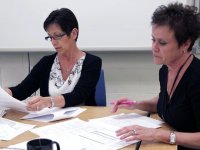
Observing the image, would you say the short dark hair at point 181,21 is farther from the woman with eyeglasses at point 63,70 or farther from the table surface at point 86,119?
the woman with eyeglasses at point 63,70

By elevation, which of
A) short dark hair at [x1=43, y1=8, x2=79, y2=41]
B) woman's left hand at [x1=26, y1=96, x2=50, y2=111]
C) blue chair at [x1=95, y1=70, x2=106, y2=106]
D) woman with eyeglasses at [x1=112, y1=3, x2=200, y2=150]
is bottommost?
blue chair at [x1=95, y1=70, x2=106, y2=106]

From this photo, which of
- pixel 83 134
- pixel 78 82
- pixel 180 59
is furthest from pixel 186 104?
pixel 78 82

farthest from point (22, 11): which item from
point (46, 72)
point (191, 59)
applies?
point (191, 59)

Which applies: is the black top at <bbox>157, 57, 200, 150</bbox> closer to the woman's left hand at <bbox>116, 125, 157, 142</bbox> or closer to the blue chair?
the woman's left hand at <bbox>116, 125, 157, 142</bbox>

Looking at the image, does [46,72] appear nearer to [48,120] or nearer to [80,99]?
[80,99]

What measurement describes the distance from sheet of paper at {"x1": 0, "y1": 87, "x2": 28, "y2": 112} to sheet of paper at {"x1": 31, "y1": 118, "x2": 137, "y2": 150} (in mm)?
222

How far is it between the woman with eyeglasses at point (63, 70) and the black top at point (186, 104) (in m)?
0.64

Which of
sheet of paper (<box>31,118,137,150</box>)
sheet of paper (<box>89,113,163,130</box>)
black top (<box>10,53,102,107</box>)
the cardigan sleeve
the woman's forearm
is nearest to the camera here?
sheet of paper (<box>31,118,137,150</box>)

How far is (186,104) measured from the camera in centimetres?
142

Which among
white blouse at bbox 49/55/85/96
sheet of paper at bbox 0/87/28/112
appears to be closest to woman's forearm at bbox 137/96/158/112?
white blouse at bbox 49/55/85/96

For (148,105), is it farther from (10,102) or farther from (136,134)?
Result: (10,102)

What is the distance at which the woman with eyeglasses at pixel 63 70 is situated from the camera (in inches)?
79.6

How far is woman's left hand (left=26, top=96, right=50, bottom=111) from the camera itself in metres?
1.66

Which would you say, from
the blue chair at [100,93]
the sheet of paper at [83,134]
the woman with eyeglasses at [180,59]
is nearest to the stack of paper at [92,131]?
the sheet of paper at [83,134]
